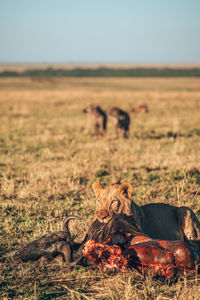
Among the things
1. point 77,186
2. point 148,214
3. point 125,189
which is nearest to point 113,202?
point 125,189

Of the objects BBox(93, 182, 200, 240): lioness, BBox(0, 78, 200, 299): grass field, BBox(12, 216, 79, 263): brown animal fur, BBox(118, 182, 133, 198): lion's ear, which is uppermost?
BBox(118, 182, 133, 198): lion's ear

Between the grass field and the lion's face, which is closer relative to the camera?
the grass field

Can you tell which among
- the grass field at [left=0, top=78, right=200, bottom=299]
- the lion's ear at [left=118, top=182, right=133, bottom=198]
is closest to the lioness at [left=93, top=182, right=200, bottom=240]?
the lion's ear at [left=118, top=182, right=133, bottom=198]

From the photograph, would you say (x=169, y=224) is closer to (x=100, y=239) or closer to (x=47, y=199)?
(x=100, y=239)

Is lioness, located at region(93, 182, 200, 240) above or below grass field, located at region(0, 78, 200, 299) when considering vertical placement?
above

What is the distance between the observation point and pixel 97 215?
4.17 m

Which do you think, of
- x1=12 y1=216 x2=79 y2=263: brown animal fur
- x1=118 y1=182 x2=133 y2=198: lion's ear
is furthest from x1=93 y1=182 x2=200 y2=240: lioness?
x1=12 y1=216 x2=79 y2=263: brown animal fur

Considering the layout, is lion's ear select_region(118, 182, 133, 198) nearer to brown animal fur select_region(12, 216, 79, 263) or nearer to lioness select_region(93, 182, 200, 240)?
lioness select_region(93, 182, 200, 240)

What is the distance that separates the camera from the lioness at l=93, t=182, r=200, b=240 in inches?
163

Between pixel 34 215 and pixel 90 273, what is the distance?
7.93ft

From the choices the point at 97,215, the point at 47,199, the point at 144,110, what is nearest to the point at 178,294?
the point at 97,215

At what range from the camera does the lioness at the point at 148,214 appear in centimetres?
414

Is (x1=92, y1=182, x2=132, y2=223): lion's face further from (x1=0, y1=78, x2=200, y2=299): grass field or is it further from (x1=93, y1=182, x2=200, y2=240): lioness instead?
(x1=0, y1=78, x2=200, y2=299): grass field

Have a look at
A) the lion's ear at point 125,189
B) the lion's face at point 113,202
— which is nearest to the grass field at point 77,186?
the lion's face at point 113,202
